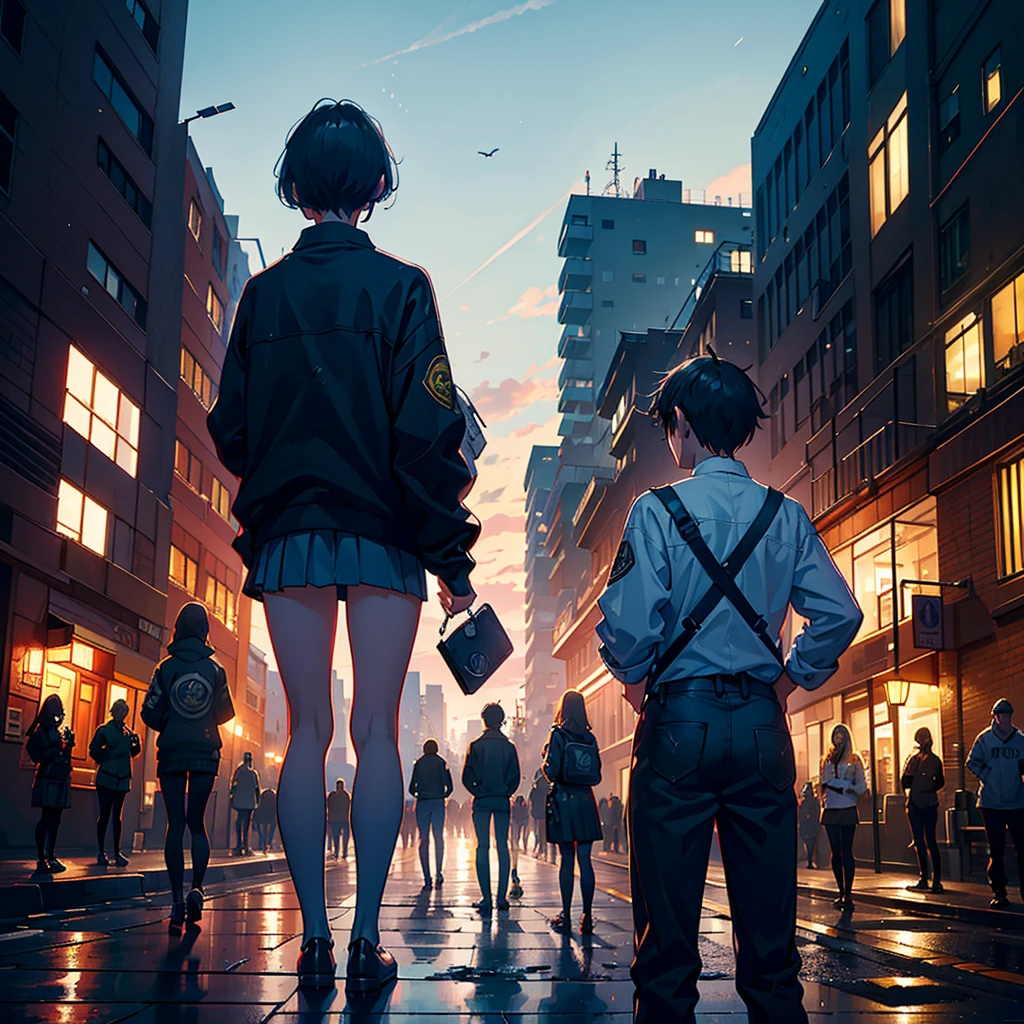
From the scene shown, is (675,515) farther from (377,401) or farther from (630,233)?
(630,233)

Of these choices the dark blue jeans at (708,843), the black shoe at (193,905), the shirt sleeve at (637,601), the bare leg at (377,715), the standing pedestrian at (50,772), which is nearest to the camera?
the dark blue jeans at (708,843)

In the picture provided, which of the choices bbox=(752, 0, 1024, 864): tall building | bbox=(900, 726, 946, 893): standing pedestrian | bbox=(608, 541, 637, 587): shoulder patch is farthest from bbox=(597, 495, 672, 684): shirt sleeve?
bbox=(752, 0, 1024, 864): tall building

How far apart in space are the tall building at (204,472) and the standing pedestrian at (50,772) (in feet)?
63.1

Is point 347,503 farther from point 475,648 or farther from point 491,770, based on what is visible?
point 491,770

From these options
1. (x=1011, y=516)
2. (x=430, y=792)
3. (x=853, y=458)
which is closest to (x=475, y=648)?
(x=430, y=792)

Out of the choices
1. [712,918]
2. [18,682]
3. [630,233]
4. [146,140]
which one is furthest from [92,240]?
[630,233]

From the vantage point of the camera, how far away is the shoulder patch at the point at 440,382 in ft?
13.0

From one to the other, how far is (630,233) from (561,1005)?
305 feet

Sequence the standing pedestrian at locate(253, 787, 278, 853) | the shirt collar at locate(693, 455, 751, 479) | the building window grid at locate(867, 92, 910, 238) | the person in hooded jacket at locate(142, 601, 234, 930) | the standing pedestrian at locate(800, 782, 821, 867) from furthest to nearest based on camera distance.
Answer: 1. the standing pedestrian at locate(253, 787, 278, 853)
2. the building window grid at locate(867, 92, 910, 238)
3. the standing pedestrian at locate(800, 782, 821, 867)
4. the person in hooded jacket at locate(142, 601, 234, 930)
5. the shirt collar at locate(693, 455, 751, 479)

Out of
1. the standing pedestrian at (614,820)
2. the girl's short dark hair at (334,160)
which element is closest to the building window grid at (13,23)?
the girl's short dark hair at (334,160)

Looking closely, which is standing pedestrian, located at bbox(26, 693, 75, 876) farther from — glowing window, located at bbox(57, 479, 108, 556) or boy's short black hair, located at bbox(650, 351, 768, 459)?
boy's short black hair, located at bbox(650, 351, 768, 459)

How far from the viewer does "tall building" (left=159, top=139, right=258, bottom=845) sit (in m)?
36.1

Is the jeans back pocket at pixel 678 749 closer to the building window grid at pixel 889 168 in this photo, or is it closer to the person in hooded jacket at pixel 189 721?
the person in hooded jacket at pixel 189 721

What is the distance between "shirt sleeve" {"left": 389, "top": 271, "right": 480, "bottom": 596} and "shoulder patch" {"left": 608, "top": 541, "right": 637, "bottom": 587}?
0.85 metres
